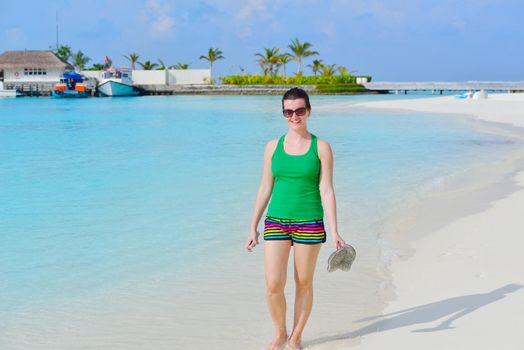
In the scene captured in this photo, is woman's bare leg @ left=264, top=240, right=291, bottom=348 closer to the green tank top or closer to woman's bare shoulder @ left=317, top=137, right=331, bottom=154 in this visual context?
the green tank top

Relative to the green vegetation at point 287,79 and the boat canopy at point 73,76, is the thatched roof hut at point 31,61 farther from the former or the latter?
the green vegetation at point 287,79

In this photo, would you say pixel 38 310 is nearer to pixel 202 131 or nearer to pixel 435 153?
pixel 435 153

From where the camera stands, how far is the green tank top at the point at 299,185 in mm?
3561

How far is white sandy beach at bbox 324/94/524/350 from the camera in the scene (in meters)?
4.25

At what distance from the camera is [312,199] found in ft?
11.8

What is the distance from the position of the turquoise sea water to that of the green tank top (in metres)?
3.09

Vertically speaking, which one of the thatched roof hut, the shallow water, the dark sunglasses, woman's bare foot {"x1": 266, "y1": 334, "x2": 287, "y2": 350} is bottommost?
the shallow water

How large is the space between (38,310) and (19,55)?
84288mm

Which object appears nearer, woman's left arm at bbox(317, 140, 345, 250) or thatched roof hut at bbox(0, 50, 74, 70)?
woman's left arm at bbox(317, 140, 345, 250)

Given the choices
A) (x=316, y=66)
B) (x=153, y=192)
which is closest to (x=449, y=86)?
(x=316, y=66)

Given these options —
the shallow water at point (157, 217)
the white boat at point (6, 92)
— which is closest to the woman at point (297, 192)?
the shallow water at point (157, 217)

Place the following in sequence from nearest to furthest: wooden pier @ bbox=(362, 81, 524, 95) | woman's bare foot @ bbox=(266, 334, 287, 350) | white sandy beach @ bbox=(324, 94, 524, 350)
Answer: woman's bare foot @ bbox=(266, 334, 287, 350), white sandy beach @ bbox=(324, 94, 524, 350), wooden pier @ bbox=(362, 81, 524, 95)

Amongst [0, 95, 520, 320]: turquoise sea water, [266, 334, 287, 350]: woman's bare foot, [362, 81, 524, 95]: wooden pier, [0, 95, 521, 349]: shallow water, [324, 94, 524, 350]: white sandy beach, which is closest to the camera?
[266, 334, 287, 350]: woman's bare foot

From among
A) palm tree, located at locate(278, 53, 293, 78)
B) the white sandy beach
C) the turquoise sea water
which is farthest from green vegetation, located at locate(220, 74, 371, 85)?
the white sandy beach
